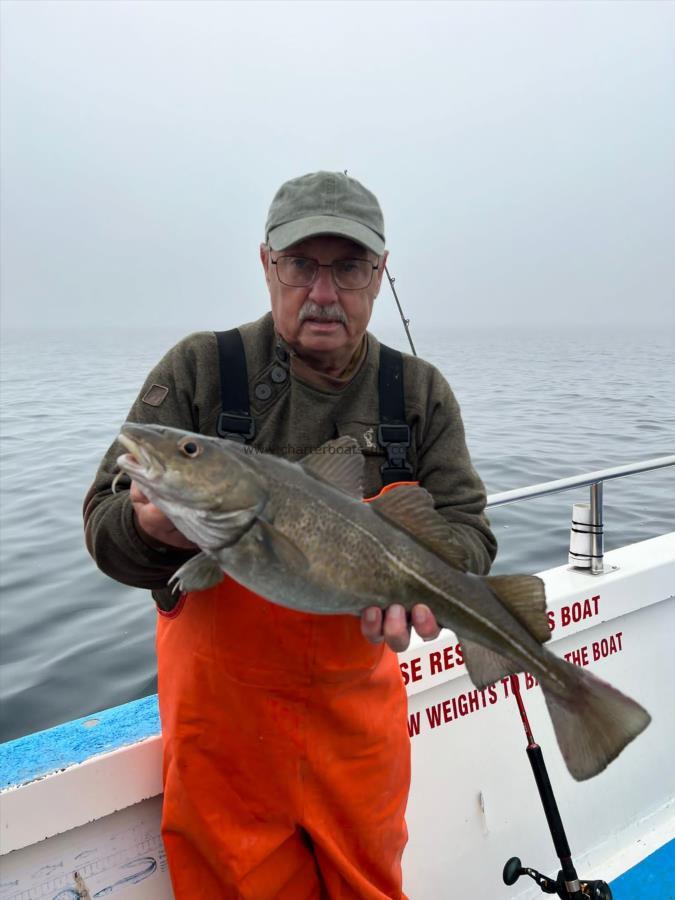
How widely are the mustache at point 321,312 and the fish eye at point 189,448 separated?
0.80 m

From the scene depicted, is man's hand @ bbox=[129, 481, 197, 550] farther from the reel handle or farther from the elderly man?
the reel handle

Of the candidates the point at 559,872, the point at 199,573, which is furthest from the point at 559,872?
the point at 199,573

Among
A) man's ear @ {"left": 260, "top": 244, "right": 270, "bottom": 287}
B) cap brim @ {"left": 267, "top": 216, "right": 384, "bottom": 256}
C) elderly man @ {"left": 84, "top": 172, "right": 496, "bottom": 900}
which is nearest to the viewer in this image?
elderly man @ {"left": 84, "top": 172, "right": 496, "bottom": 900}

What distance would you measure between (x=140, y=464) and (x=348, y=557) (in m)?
0.65

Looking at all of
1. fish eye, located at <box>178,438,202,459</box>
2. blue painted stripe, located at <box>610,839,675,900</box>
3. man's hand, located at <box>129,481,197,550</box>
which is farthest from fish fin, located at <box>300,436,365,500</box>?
blue painted stripe, located at <box>610,839,675,900</box>

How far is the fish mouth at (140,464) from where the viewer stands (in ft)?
6.40

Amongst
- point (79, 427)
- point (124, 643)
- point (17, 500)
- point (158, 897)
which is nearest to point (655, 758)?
point (158, 897)

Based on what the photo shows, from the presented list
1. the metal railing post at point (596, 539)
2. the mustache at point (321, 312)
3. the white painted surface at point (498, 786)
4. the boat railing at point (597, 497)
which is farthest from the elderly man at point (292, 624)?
the metal railing post at point (596, 539)

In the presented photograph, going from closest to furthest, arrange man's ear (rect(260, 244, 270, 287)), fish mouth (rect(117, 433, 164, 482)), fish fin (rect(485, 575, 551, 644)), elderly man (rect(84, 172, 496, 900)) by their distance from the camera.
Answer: fish mouth (rect(117, 433, 164, 482)) → fish fin (rect(485, 575, 551, 644)) → elderly man (rect(84, 172, 496, 900)) → man's ear (rect(260, 244, 270, 287))

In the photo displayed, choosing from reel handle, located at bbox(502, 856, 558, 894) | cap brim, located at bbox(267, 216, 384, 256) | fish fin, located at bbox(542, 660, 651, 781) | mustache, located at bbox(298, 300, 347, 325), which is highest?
cap brim, located at bbox(267, 216, 384, 256)

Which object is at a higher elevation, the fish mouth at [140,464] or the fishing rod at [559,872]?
the fish mouth at [140,464]

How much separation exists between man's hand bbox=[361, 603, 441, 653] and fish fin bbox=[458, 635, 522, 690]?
5.8 inches

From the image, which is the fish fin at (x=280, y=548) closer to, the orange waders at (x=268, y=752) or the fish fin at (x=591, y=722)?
the orange waders at (x=268, y=752)

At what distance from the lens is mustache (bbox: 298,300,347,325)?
8.46 ft
